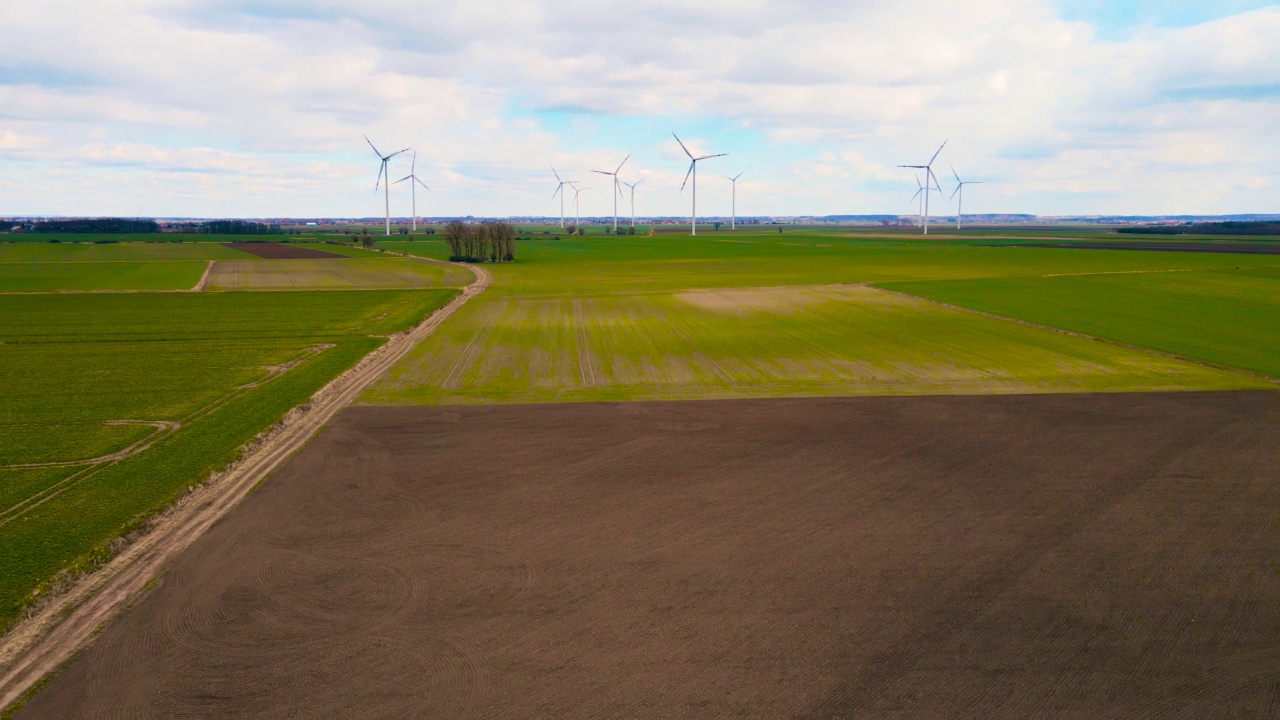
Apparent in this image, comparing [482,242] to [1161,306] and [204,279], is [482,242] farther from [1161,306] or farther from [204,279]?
[1161,306]

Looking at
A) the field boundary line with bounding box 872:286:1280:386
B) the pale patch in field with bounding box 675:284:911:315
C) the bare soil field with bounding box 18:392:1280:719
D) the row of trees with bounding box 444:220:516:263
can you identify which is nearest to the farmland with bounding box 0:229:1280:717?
the bare soil field with bounding box 18:392:1280:719

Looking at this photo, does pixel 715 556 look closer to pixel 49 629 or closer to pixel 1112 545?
pixel 1112 545

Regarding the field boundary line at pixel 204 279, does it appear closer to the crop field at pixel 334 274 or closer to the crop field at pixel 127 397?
the crop field at pixel 334 274

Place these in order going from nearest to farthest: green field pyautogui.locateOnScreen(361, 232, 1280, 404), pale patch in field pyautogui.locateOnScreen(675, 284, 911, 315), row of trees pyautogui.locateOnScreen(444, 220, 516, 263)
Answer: green field pyautogui.locateOnScreen(361, 232, 1280, 404), pale patch in field pyautogui.locateOnScreen(675, 284, 911, 315), row of trees pyautogui.locateOnScreen(444, 220, 516, 263)

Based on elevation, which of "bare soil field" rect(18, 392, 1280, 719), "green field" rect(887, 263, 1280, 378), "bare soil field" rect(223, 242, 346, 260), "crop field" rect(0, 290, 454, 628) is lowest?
"bare soil field" rect(18, 392, 1280, 719)

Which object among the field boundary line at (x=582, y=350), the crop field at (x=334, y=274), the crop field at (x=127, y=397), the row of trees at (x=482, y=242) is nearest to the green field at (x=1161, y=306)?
the field boundary line at (x=582, y=350)

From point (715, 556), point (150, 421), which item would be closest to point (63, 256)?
point (150, 421)

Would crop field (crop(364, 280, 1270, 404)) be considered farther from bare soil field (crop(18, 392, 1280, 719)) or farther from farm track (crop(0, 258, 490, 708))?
bare soil field (crop(18, 392, 1280, 719))
